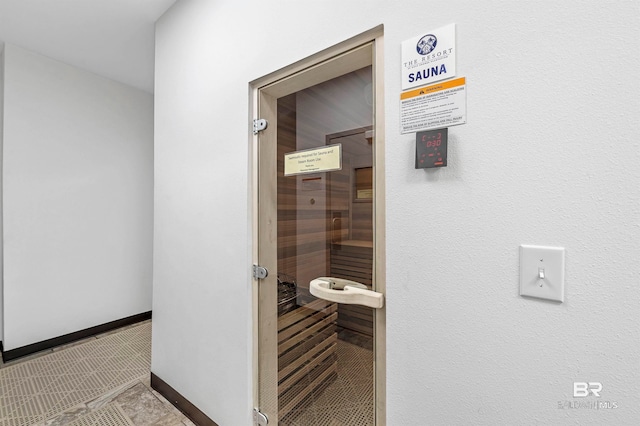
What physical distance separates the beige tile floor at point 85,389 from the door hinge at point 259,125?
5.98ft

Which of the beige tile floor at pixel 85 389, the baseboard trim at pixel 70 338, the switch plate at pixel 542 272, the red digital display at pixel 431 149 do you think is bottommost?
the beige tile floor at pixel 85 389

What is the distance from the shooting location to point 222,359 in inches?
60.9

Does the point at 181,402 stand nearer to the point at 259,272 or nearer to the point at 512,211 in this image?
the point at 259,272

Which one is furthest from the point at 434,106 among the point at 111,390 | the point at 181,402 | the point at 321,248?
the point at 111,390

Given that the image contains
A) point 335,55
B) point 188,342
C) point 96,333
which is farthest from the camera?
point 96,333

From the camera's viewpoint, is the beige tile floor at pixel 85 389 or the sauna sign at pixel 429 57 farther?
the beige tile floor at pixel 85 389

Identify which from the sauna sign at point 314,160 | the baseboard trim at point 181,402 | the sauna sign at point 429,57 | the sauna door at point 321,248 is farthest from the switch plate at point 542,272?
the baseboard trim at point 181,402

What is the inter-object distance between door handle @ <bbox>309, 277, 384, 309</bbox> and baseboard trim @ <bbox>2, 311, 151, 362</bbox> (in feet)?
9.56

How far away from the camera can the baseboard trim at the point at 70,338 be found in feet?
7.69

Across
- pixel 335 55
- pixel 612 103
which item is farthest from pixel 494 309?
pixel 335 55

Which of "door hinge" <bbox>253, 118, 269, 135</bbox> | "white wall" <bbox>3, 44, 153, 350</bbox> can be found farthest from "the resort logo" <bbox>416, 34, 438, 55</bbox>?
"white wall" <bbox>3, 44, 153, 350</bbox>

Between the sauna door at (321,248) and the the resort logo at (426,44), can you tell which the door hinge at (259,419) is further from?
the the resort logo at (426,44)

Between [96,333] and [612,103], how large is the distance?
159 inches

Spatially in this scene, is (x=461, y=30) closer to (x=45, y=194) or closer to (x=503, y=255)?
(x=503, y=255)
